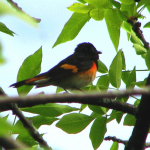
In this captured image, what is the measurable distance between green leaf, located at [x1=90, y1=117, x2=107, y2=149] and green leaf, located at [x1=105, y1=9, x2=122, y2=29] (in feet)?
2.92

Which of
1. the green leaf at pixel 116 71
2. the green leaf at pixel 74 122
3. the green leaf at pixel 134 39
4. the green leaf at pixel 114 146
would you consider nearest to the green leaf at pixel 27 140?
the green leaf at pixel 74 122

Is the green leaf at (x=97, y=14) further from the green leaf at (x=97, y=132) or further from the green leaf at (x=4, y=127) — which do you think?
the green leaf at (x=4, y=127)

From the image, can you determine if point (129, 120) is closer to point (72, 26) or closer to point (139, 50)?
point (139, 50)

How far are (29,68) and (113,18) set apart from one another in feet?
2.96

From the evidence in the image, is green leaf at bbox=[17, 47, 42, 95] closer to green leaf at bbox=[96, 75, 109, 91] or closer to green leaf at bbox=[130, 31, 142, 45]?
green leaf at bbox=[96, 75, 109, 91]

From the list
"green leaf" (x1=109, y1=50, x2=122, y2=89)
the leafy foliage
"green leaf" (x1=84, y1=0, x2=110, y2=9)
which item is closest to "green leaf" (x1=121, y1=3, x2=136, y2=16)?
the leafy foliage

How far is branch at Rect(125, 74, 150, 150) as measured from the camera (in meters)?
1.88

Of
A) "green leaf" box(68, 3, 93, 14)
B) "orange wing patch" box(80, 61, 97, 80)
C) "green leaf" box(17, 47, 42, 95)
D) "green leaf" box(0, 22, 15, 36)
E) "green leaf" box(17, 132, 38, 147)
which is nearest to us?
"green leaf" box(0, 22, 15, 36)

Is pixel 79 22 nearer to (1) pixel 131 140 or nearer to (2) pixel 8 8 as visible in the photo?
(1) pixel 131 140

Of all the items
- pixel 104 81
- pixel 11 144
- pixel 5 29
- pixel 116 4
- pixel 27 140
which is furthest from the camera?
pixel 104 81

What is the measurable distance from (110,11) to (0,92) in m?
1.36

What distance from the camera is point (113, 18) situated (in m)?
2.48

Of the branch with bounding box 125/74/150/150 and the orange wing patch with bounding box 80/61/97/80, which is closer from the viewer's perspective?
the branch with bounding box 125/74/150/150

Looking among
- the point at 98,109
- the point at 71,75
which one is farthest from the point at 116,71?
the point at 71,75
